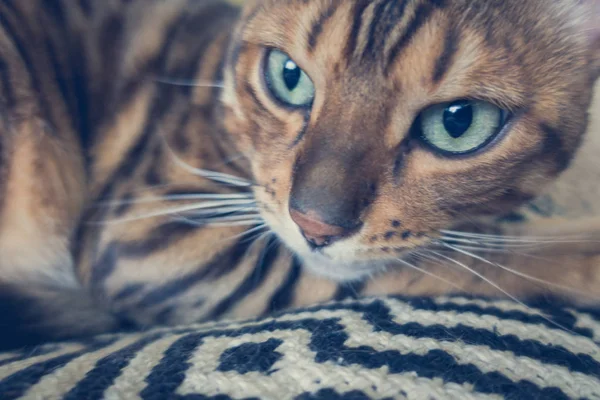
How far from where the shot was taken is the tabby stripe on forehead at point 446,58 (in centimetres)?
66

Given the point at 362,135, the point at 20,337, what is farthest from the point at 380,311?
the point at 20,337

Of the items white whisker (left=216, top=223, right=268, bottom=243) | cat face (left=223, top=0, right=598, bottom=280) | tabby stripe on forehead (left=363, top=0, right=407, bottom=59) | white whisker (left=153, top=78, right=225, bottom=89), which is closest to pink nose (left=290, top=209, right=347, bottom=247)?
cat face (left=223, top=0, right=598, bottom=280)

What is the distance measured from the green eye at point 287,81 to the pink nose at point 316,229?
0.60 feet

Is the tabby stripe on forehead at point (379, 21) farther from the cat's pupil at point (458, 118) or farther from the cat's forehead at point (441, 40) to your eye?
the cat's pupil at point (458, 118)

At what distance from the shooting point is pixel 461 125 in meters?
0.69

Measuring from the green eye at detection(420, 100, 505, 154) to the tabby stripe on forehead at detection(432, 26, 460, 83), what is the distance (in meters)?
0.04

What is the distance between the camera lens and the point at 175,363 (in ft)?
1.88

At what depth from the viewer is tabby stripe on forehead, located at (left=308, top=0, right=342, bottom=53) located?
0.72 m

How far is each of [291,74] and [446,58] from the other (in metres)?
0.23

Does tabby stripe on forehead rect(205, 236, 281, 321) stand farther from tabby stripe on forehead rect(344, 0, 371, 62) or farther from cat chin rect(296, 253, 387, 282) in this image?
tabby stripe on forehead rect(344, 0, 371, 62)

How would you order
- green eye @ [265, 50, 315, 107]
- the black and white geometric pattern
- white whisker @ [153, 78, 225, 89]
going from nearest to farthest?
the black and white geometric pattern < green eye @ [265, 50, 315, 107] < white whisker @ [153, 78, 225, 89]

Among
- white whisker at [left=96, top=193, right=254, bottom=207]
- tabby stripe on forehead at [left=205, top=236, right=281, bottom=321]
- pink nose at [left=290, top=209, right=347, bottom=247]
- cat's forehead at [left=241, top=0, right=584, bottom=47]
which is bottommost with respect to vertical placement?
tabby stripe on forehead at [left=205, top=236, right=281, bottom=321]

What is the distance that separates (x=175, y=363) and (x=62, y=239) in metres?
0.49

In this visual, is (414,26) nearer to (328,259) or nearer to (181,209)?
(328,259)
